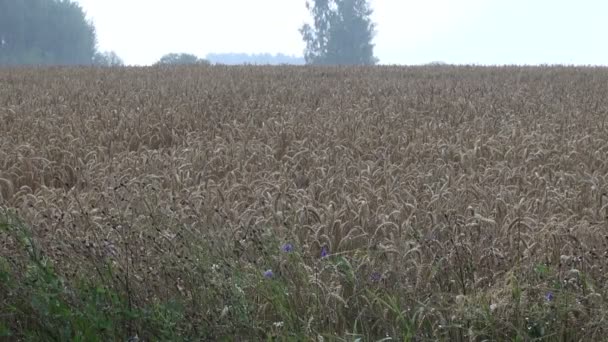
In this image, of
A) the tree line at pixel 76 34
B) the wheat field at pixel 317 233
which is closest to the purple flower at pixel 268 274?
the wheat field at pixel 317 233

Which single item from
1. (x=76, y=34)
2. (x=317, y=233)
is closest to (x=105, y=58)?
(x=76, y=34)

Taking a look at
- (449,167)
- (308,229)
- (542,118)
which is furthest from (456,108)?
(308,229)

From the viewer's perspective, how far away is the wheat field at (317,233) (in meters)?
3.25

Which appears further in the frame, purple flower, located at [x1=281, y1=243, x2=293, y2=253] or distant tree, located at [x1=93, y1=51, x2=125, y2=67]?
distant tree, located at [x1=93, y1=51, x2=125, y2=67]

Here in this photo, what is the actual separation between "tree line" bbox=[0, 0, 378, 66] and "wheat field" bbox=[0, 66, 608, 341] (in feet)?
130

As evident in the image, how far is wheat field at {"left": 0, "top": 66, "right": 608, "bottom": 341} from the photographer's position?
10.7ft

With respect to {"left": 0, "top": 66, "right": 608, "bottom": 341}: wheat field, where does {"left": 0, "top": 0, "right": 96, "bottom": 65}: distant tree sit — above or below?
above

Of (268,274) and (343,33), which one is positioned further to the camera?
(343,33)

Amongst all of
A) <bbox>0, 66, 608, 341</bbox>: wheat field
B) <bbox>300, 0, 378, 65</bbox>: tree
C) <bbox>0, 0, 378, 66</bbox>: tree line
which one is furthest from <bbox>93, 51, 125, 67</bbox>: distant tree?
<bbox>0, 66, 608, 341</bbox>: wheat field

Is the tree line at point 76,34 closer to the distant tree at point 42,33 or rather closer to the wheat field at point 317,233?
the distant tree at point 42,33

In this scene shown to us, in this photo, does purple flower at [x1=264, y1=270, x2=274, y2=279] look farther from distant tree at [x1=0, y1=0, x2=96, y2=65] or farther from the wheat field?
distant tree at [x1=0, y1=0, x2=96, y2=65]

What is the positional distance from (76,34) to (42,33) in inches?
114

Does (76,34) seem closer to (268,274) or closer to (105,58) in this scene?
(105,58)

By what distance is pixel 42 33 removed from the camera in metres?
51.0
